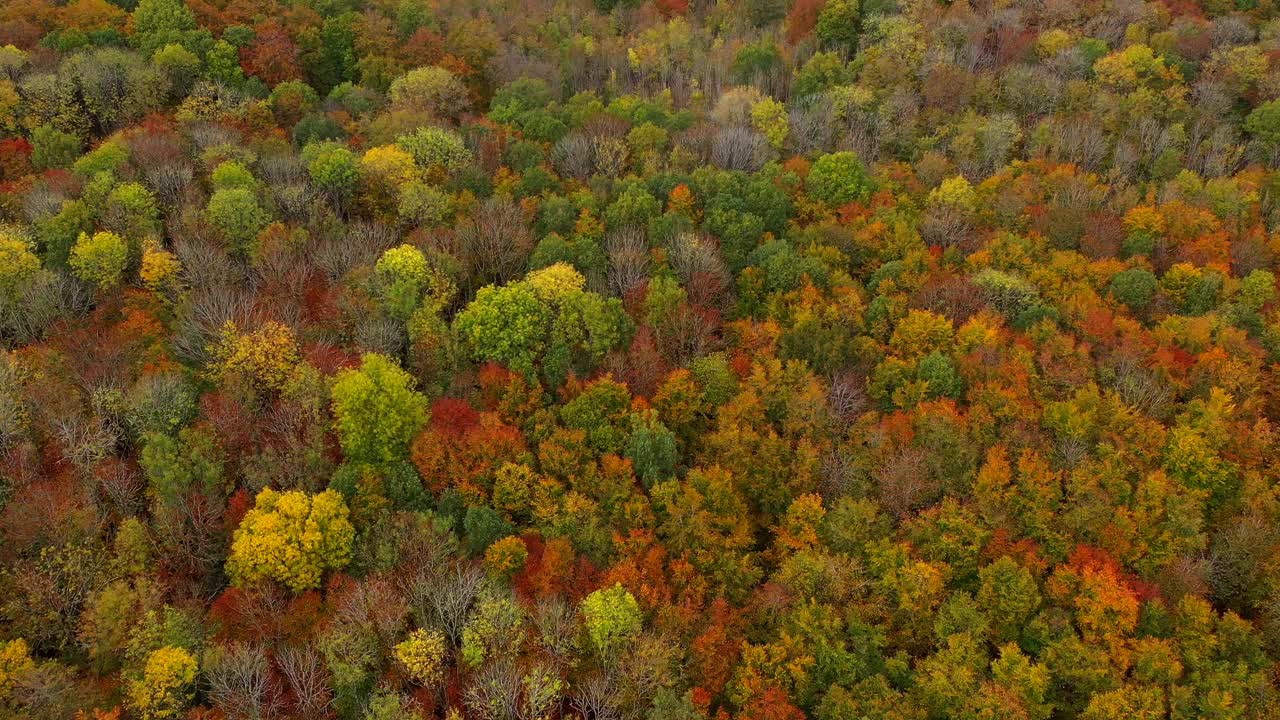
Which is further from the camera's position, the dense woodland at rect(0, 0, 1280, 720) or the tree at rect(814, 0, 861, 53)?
the tree at rect(814, 0, 861, 53)

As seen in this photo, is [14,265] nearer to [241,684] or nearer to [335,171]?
[335,171]

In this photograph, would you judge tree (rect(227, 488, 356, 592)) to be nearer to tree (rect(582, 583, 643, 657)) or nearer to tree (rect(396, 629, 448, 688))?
tree (rect(396, 629, 448, 688))

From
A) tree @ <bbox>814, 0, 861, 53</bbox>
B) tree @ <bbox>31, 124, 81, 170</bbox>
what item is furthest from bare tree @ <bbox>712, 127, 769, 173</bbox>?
tree @ <bbox>31, 124, 81, 170</bbox>

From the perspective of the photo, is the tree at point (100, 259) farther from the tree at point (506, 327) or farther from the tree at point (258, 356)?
the tree at point (506, 327)

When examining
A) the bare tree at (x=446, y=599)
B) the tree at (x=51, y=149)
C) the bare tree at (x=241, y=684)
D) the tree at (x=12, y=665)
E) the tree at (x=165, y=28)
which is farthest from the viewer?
the tree at (x=165, y=28)

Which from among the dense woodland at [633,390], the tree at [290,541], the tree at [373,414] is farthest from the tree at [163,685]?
the tree at [373,414]

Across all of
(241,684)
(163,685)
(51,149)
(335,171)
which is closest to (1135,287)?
(335,171)

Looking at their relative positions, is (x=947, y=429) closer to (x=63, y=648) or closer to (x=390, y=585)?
(x=390, y=585)
